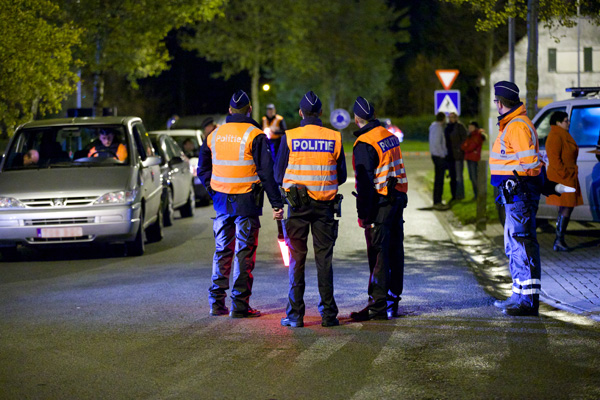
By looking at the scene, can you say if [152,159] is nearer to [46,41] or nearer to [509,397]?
[46,41]

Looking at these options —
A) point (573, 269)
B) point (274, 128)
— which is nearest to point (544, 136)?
point (573, 269)

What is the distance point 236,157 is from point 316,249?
1.12 metres

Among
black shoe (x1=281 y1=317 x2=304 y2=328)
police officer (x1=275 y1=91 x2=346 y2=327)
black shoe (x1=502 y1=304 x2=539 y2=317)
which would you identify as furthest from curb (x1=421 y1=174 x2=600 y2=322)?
black shoe (x1=281 y1=317 x2=304 y2=328)

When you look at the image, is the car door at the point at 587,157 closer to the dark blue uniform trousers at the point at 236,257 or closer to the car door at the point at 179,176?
the dark blue uniform trousers at the point at 236,257

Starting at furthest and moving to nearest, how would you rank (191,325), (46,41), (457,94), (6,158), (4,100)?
(457,94), (4,100), (46,41), (6,158), (191,325)

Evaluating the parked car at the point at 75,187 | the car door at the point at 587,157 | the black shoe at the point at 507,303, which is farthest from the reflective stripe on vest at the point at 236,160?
the car door at the point at 587,157

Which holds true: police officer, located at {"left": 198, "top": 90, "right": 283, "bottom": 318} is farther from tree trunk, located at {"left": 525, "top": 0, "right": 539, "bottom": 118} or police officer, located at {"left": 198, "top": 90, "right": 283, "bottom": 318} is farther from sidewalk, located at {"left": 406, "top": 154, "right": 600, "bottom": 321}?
tree trunk, located at {"left": 525, "top": 0, "right": 539, "bottom": 118}

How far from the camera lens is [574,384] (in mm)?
5996

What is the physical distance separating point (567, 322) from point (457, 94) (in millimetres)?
13947

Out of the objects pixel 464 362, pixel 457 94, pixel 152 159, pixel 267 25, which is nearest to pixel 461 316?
pixel 464 362

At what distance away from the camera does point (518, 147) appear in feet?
27.4

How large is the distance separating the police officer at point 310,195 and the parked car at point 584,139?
17.6 ft

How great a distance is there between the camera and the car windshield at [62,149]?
12891 mm

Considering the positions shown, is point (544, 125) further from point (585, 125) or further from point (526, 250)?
point (526, 250)
